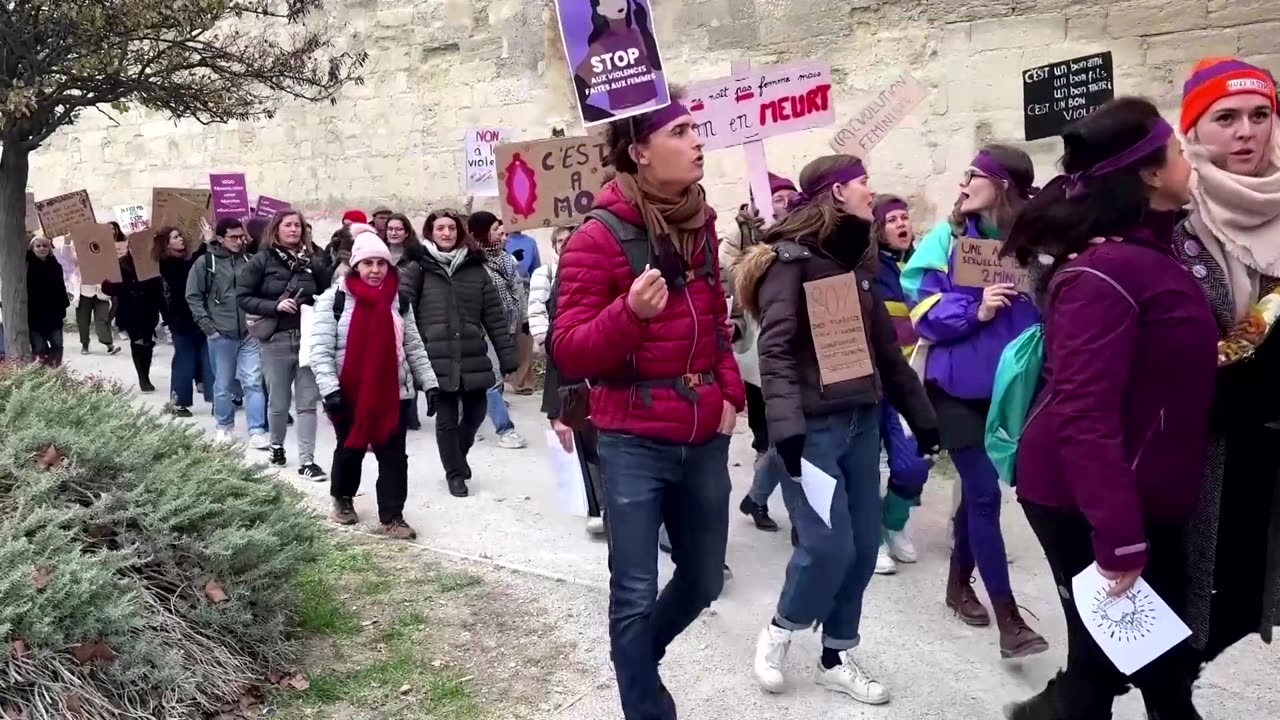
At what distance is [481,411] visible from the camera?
695 centimetres

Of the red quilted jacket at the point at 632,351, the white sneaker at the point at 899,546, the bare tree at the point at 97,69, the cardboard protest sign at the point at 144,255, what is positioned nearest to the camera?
the red quilted jacket at the point at 632,351

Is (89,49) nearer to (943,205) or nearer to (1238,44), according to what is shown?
(943,205)

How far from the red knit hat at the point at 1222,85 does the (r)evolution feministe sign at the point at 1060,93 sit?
244cm

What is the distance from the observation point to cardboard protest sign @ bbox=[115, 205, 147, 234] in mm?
12519

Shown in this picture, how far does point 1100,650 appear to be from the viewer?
8.41ft

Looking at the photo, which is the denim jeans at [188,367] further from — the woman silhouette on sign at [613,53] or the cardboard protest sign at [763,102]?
the woman silhouette on sign at [613,53]

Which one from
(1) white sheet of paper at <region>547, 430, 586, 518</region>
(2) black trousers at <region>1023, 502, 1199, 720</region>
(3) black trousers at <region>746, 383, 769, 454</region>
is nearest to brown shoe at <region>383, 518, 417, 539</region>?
(1) white sheet of paper at <region>547, 430, 586, 518</region>

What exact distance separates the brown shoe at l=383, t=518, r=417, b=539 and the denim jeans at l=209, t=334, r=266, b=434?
280 centimetres

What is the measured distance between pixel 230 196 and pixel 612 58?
7802mm

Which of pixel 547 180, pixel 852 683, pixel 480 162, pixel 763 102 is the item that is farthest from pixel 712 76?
pixel 852 683

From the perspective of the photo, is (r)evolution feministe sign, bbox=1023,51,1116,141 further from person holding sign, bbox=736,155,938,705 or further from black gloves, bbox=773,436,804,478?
black gloves, bbox=773,436,804,478

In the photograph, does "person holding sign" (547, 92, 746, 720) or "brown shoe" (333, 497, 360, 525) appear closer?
"person holding sign" (547, 92, 746, 720)

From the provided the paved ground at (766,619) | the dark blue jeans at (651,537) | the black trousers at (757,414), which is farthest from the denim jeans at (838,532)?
the black trousers at (757,414)

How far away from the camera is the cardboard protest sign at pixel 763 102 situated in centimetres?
508
